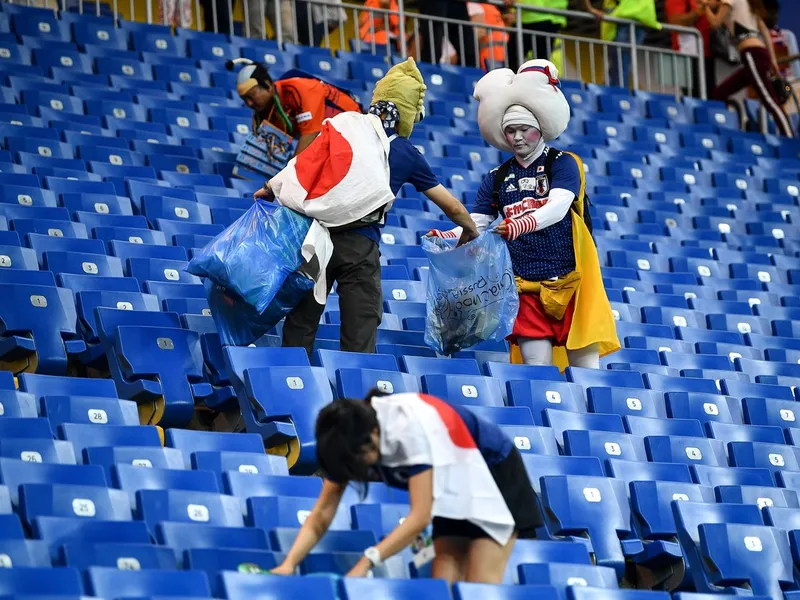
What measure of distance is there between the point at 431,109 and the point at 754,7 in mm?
3537

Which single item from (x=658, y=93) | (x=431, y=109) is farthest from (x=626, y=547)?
(x=658, y=93)

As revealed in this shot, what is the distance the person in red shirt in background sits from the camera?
38.6ft

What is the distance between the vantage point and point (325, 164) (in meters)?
5.49

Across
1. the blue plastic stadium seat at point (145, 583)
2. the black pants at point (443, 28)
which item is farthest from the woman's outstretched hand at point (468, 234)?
the black pants at point (443, 28)

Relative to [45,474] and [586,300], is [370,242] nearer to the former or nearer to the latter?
[586,300]

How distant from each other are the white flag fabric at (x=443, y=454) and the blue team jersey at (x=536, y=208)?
2.41m

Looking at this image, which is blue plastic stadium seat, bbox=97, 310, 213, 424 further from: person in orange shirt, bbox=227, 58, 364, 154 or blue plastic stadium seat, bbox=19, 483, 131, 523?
person in orange shirt, bbox=227, 58, 364, 154

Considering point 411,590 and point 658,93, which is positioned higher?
point 658,93

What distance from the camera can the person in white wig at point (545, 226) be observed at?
19.7ft

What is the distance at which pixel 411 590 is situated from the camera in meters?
3.53

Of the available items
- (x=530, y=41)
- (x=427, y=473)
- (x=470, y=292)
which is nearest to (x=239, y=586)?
(x=427, y=473)

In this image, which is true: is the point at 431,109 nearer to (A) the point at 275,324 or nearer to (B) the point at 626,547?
(A) the point at 275,324

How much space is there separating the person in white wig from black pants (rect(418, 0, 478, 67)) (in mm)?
4880

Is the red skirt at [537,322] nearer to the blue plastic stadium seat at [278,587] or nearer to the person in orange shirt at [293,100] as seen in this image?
the person in orange shirt at [293,100]
